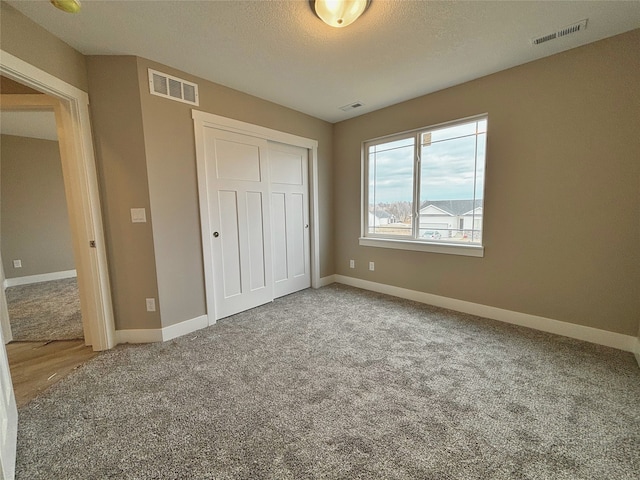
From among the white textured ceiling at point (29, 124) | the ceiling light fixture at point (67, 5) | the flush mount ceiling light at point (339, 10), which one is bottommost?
the flush mount ceiling light at point (339, 10)

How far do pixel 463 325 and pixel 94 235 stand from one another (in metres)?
3.59

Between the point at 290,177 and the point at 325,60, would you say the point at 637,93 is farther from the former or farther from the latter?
the point at 290,177

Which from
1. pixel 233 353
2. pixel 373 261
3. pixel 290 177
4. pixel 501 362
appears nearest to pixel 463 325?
Answer: pixel 501 362

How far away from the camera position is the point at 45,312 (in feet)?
10.4

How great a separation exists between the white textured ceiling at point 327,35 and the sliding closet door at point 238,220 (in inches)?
28.1

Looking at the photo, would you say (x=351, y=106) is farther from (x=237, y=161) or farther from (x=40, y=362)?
(x=40, y=362)

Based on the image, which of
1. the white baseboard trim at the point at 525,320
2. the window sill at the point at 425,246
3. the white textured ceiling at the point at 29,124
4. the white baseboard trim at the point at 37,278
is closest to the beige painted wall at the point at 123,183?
the white textured ceiling at the point at 29,124

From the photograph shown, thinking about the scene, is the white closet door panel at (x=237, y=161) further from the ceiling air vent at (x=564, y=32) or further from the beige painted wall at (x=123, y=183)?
the ceiling air vent at (x=564, y=32)

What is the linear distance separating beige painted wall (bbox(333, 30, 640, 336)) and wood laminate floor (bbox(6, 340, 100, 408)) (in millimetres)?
3752

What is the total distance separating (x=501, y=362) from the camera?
1994 millimetres

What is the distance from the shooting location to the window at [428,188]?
2840 millimetres

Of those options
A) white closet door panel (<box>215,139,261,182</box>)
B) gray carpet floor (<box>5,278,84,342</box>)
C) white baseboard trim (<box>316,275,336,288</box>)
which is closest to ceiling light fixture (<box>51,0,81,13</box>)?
white closet door panel (<box>215,139,261,182</box>)

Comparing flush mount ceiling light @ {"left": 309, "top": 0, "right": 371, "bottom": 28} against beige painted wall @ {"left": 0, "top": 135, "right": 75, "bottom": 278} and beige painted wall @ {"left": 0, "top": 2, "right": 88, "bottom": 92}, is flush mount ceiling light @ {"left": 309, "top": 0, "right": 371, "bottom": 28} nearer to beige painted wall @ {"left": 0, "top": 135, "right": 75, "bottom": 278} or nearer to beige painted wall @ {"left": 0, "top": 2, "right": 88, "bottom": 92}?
beige painted wall @ {"left": 0, "top": 2, "right": 88, "bottom": 92}

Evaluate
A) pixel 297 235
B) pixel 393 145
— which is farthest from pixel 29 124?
pixel 393 145
